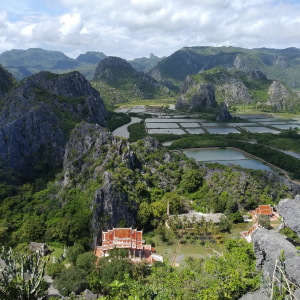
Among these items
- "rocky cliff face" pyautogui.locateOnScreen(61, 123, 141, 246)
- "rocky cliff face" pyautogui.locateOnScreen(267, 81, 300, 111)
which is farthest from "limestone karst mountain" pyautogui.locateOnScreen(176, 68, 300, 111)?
"rocky cliff face" pyautogui.locateOnScreen(61, 123, 141, 246)

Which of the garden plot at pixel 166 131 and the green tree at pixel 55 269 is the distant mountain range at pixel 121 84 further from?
the green tree at pixel 55 269

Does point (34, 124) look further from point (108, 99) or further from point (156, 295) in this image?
point (108, 99)

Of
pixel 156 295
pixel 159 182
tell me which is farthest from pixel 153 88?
pixel 156 295

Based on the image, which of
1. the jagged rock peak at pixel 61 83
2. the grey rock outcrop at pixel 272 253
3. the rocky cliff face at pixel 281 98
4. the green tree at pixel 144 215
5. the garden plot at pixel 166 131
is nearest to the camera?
the grey rock outcrop at pixel 272 253

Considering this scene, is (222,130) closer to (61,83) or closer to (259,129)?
(259,129)

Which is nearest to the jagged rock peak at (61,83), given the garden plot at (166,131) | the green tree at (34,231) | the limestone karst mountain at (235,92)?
the garden plot at (166,131)

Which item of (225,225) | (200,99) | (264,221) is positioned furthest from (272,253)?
(200,99)
